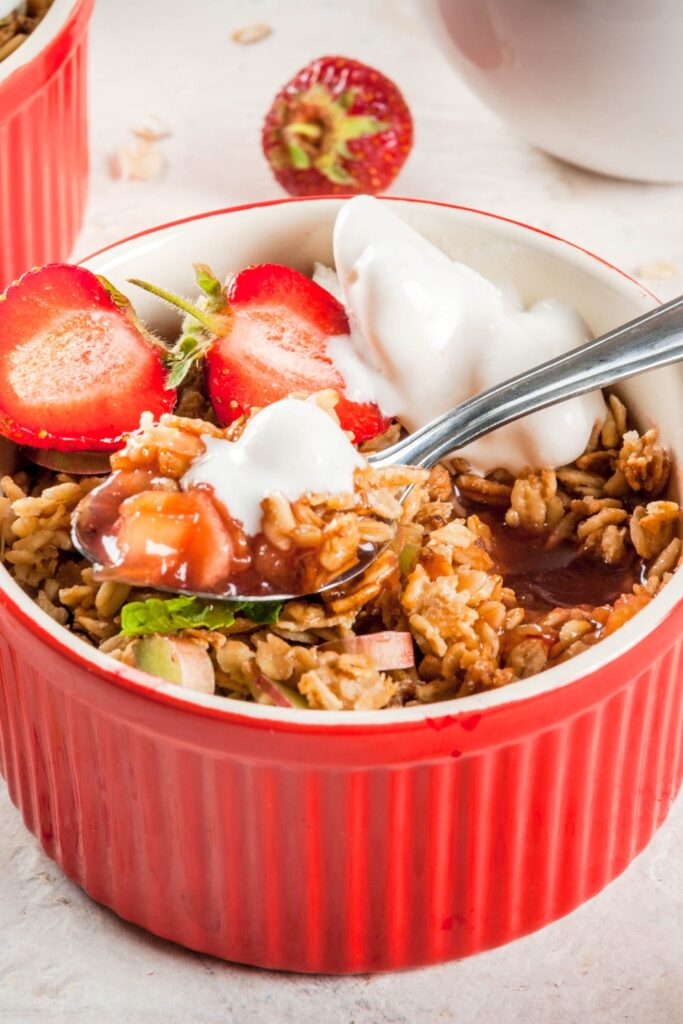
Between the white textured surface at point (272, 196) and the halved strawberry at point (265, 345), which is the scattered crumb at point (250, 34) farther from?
the halved strawberry at point (265, 345)

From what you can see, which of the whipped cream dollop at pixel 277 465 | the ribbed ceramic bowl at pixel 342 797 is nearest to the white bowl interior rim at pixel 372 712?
the ribbed ceramic bowl at pixel 342 797

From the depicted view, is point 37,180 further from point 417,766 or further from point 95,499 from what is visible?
point 417,766

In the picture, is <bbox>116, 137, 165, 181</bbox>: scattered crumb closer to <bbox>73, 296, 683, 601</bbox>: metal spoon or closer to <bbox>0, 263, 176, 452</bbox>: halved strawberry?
<bbox>0, 263, 176, 452</bbox>: halved strawberry

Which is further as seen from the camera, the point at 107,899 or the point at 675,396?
the point at 675,396

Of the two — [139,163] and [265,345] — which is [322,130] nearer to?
[139,163]

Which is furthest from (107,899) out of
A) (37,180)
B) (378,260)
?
(37,180)

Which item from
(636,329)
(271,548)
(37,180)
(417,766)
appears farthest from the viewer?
Result: (37,180)
